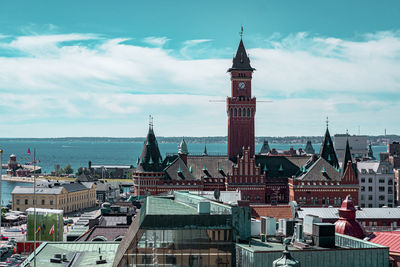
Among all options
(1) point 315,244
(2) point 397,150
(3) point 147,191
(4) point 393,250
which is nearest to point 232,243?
(1) point 315,244

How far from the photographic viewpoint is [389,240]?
141ft

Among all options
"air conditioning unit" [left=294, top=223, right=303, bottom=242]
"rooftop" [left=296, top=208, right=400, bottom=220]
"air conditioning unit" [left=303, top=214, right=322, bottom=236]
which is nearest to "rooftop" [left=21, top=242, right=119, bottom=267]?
"air conditioning unit" [left=294, top=223, right=303, bottom=242]

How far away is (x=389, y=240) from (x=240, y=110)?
61.3 meters

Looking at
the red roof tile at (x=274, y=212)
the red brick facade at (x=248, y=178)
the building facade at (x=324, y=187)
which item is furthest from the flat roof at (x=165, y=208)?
the building facade at (x=324, y=187)

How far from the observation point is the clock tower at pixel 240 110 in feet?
336

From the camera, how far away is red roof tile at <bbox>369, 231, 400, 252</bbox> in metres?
41.1

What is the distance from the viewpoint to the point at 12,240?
288 feet

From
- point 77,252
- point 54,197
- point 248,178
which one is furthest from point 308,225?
point 54,197

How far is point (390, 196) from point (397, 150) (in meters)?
75.0

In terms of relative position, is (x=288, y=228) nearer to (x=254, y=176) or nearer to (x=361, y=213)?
(x=361, y=213)

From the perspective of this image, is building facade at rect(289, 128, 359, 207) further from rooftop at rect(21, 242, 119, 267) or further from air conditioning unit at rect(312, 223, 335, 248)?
air conditioning unit at rect(312, 223, 335, 248)

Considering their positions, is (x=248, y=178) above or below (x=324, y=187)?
above

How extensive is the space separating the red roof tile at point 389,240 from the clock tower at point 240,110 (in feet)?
190

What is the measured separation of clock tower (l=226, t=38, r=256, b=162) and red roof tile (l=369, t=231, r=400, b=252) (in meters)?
57.8
